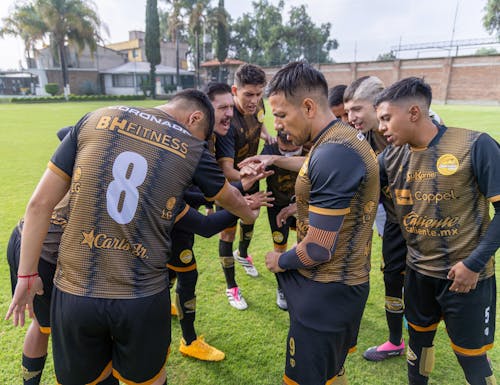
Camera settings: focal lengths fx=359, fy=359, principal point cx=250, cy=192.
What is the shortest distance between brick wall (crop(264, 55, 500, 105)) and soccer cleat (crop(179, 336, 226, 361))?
135 ft

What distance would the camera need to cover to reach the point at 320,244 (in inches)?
71.5

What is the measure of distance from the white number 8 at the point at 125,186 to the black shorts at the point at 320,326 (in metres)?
1.02

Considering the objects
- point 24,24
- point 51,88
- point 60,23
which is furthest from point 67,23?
point 51,88

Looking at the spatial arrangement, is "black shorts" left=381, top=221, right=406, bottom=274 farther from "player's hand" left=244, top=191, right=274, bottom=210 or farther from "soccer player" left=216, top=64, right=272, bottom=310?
"soccer player" left=216, top=64, right=272, bottom=310

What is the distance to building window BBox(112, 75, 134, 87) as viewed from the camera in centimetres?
5666

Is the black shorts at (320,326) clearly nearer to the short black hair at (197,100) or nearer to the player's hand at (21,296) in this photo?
the short black hair at (197,100)

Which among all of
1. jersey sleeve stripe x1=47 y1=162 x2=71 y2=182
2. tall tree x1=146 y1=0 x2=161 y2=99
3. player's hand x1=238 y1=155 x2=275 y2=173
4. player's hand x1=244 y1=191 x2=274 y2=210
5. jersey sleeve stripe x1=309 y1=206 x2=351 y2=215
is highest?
tall tree x1=146 y1=0 x2=161 y2=99

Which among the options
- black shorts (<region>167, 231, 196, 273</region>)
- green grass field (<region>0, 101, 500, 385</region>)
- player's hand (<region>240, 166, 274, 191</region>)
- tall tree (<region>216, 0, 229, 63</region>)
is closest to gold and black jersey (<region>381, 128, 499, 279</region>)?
player's hand (<region>240, 166, 274, 191</region>)

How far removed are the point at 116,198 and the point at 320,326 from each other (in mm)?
1273

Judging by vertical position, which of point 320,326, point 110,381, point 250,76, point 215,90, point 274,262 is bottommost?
point 110,381

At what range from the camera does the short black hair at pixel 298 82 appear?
1.96 meters

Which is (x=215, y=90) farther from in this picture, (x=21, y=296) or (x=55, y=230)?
(x=21, y=296)

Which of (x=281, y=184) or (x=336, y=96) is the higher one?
(x=336, y=96)

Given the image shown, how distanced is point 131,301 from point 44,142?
14731mm
